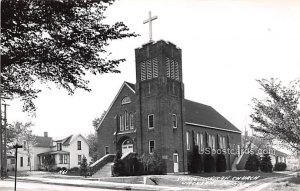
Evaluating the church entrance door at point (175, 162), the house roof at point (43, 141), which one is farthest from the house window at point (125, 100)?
the house roof at point (43, 141)

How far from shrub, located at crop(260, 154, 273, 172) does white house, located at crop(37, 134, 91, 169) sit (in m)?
27.0

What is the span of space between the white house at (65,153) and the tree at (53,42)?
45.6 metres

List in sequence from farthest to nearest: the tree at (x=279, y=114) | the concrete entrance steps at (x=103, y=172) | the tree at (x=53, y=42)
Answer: the concrete entrance steps at (x=103, y=172), the tree at (x=279, y=114), the tree at (x=53, y=42)

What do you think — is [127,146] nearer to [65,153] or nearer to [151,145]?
[151,145]

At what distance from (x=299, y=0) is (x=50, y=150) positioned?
52894 millimetres

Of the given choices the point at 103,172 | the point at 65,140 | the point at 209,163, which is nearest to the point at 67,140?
the point at 65,140

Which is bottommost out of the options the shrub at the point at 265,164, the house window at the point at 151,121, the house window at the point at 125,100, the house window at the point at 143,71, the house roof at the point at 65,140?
the shrub at the point at 265,164

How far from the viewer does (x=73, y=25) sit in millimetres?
8766

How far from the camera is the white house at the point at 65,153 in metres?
53.8

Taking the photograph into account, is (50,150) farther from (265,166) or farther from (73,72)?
(73,72)

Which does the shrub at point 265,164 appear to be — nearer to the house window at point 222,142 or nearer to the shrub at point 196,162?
the house window at point 222,142

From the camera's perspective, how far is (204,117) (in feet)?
137

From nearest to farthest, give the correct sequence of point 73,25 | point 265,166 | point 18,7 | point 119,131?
point 18,7
point 73,25
point 119,131
point 265,166

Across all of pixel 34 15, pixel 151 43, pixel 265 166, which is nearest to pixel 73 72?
pixel 34 15
